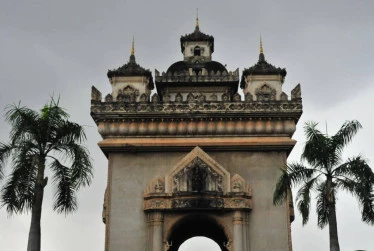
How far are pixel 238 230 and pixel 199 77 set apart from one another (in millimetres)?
8928

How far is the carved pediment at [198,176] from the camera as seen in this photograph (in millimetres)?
21812

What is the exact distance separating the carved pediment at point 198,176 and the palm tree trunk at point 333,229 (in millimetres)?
5587

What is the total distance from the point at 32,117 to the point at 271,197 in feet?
31.3

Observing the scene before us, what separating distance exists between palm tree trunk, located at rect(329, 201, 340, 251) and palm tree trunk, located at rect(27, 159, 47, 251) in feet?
27.4

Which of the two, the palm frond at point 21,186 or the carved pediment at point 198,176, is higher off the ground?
the carved pediment at point 198,176

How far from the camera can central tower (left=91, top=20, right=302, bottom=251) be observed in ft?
70.5

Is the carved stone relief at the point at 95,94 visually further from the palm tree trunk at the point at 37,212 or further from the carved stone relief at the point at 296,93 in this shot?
the carved stone relief at the point at 296,93

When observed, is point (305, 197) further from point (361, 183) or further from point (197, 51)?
point (197, 51)

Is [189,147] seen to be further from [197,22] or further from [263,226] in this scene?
[197,22]

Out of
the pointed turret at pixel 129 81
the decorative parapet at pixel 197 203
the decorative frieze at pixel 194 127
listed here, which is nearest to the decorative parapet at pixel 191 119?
the decorative frieze at pixel 194 127

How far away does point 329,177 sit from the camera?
17.4 metres

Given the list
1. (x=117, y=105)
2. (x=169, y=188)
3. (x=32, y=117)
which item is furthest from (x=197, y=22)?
(x=32, y=117)

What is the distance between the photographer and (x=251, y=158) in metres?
22.6

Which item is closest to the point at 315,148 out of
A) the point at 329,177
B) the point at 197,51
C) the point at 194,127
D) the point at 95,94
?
the point at 329,177
